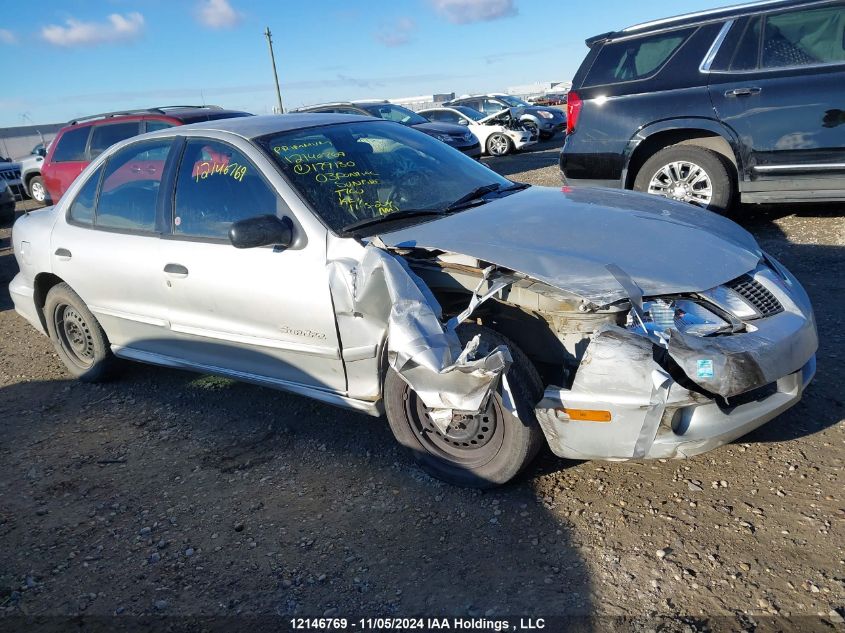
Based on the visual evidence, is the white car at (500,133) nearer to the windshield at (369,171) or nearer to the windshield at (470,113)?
the windshield at (470,113)

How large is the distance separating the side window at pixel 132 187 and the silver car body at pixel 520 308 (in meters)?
0.15

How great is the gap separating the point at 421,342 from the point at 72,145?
9.13 m

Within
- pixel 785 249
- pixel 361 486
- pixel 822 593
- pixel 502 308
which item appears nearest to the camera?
pixel 822 593

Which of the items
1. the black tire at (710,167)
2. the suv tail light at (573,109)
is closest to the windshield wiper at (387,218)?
the black tire at (710,167)

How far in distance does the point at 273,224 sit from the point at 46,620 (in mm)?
1856

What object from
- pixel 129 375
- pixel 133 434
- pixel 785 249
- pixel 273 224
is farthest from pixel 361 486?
pixel 785 249

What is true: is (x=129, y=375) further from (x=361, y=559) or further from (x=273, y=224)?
(x=361, y=559)

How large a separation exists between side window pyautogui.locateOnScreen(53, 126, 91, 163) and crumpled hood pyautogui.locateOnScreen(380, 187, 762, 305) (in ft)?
26.9

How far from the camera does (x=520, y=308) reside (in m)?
2.86

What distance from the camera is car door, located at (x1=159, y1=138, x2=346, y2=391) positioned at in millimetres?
3225

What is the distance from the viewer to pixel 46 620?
253 centimetres

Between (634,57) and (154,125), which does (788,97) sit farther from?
(154,125)

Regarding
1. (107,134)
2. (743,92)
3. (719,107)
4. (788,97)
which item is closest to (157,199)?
(719,107)

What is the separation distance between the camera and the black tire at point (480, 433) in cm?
275
